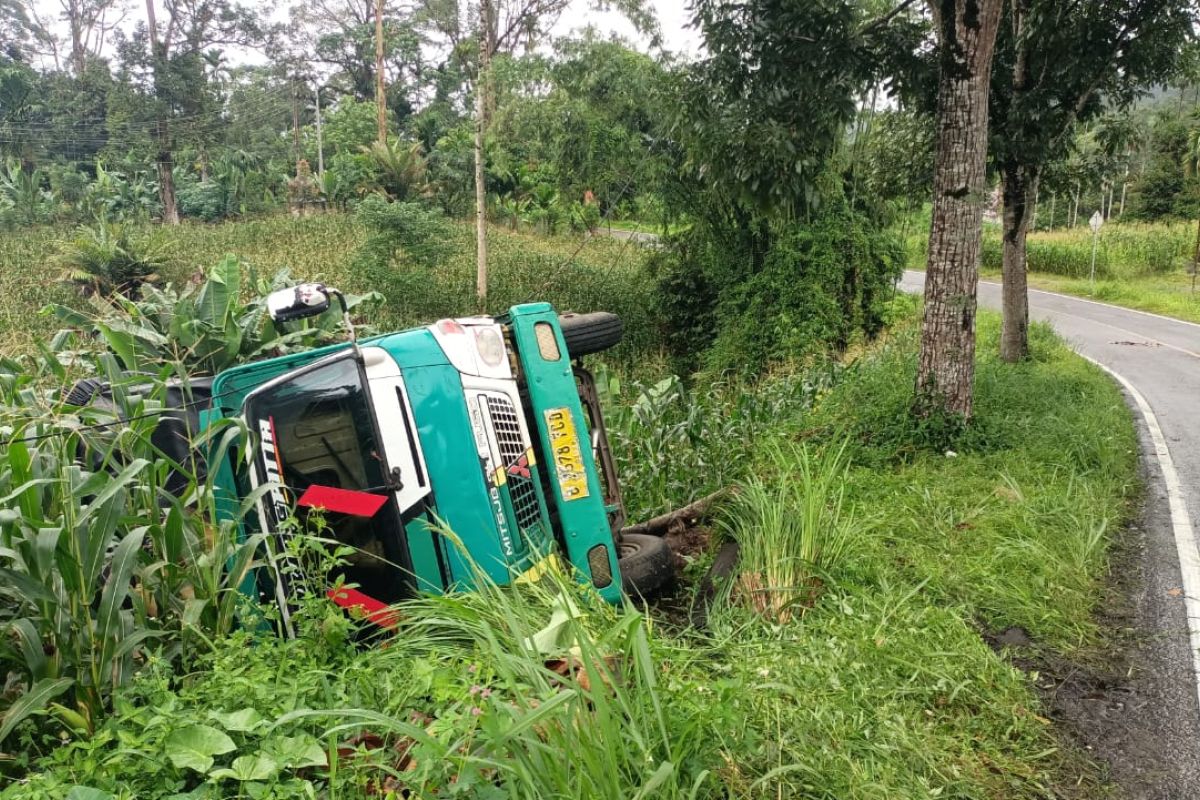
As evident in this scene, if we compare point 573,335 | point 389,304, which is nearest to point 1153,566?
point 573,335

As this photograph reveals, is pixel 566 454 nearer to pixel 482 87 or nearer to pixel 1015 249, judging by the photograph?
pixel 1015 249

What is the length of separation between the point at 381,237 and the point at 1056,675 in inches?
678

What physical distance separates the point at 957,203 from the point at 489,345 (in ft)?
16.1

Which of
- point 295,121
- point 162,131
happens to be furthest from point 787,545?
point 295,121

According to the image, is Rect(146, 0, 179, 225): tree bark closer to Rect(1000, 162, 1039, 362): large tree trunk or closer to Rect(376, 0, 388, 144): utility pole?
Rect(376, 0, 388, 144): utility pole

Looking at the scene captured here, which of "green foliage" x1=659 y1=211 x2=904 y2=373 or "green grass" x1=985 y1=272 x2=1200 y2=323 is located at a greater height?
"green foliage" x1=659 y1=211 x2=904 y2=373

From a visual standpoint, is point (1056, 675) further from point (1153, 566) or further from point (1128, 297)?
point (1128, 297)

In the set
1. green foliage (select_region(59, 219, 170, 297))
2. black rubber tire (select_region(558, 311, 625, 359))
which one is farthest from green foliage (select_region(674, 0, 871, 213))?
green foliage (select_region(59, 219, 170, 297))

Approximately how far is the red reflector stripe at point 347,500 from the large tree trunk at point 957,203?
555 centimetres

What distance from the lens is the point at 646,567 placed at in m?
Answer: 4.96

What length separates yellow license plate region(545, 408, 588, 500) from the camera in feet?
14.1

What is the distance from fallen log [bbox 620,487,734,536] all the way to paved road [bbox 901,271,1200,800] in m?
2.76

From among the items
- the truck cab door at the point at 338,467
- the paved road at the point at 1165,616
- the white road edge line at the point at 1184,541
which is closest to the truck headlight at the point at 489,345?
the truck cab door at the point at 338,467

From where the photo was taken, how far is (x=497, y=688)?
2.54 m
